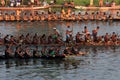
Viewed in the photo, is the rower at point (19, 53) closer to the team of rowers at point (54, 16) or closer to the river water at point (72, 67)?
the river water at point (72, 67)

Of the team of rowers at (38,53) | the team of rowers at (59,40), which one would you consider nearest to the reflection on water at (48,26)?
the team of rowers at (59,40)

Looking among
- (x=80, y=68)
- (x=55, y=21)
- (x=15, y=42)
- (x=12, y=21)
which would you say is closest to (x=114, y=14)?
(x=55, y=21)

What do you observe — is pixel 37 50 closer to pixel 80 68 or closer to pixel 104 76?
pixel 80 68

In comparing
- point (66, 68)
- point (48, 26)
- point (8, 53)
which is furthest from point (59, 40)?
point (48, 26)

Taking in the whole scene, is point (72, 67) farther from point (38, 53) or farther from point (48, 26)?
point (48, 26)

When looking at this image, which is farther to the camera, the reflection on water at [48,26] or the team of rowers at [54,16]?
the team of rowers at [54,16]

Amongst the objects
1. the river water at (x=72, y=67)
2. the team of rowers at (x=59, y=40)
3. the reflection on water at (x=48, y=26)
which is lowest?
the reflection on water at (x=48, y=26)

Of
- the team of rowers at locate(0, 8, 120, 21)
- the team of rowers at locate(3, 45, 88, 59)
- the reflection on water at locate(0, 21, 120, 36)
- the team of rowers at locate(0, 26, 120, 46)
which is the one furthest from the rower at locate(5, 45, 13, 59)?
the team of rowers at locate(0, 8, 120, 21)

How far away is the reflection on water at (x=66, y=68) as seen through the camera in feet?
176

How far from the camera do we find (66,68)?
57.1 metres

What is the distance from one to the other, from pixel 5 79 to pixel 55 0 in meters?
57.3

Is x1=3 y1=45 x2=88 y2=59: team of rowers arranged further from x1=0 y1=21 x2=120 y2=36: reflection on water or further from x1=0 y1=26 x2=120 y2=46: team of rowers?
x1=0 y1=21 x2=120 y2=36: reflection on water

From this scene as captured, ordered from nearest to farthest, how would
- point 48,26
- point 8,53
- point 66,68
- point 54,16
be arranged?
point 66,68 → point 8,53 → point 48,26 → point 54,16

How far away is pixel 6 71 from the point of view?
56.0 m
